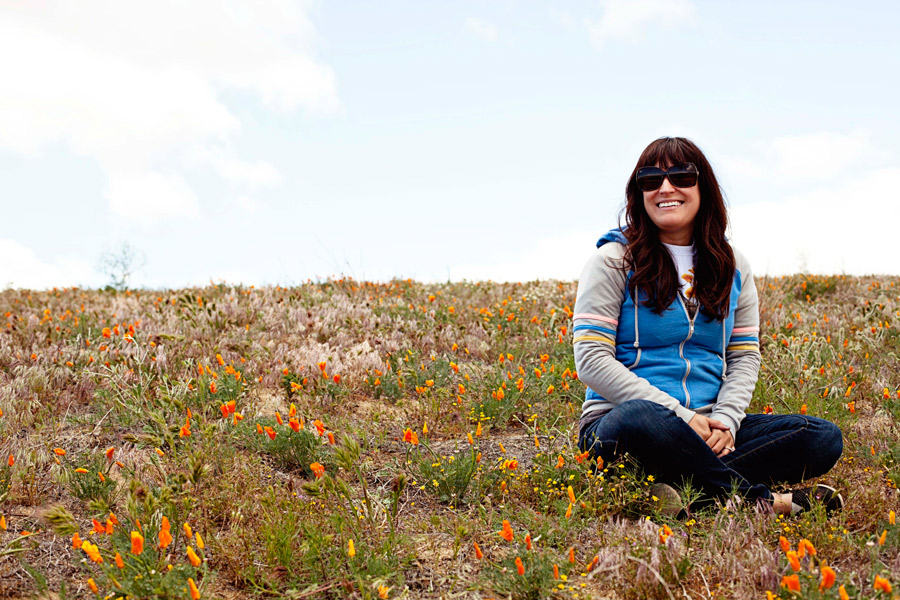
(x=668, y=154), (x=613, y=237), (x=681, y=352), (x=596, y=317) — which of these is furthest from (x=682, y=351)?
(x=668, y=154)

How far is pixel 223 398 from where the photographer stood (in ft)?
16.8

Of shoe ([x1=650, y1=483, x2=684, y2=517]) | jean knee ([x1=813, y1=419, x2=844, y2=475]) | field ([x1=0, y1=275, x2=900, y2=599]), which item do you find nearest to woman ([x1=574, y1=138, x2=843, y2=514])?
jean knee ([x1=813, y1=419, x2=844, y2=475])

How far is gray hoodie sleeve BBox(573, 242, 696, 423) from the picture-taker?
3980 millimetres

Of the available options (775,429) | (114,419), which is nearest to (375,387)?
(114,419)

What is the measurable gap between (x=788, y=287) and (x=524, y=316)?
445 centimetres

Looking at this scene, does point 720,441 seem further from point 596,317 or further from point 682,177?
point 682,177

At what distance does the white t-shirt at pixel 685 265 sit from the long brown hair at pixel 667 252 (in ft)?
0.10

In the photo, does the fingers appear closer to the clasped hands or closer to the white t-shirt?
the clasped hands

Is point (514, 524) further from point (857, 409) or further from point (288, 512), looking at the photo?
point (857, 409)

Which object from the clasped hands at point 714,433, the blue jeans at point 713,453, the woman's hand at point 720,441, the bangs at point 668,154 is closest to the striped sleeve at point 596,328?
the blue jeans at point 713,453

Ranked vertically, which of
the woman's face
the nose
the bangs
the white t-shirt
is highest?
the bangs

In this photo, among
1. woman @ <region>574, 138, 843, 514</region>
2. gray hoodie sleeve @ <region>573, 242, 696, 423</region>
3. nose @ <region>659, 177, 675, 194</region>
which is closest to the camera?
woman @ <region>574, 138, 843, 514</region>

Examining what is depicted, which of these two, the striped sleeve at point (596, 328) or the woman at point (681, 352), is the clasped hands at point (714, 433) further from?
the striped sleeve at point (596, 328)

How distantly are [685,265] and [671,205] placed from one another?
1.29 feet
